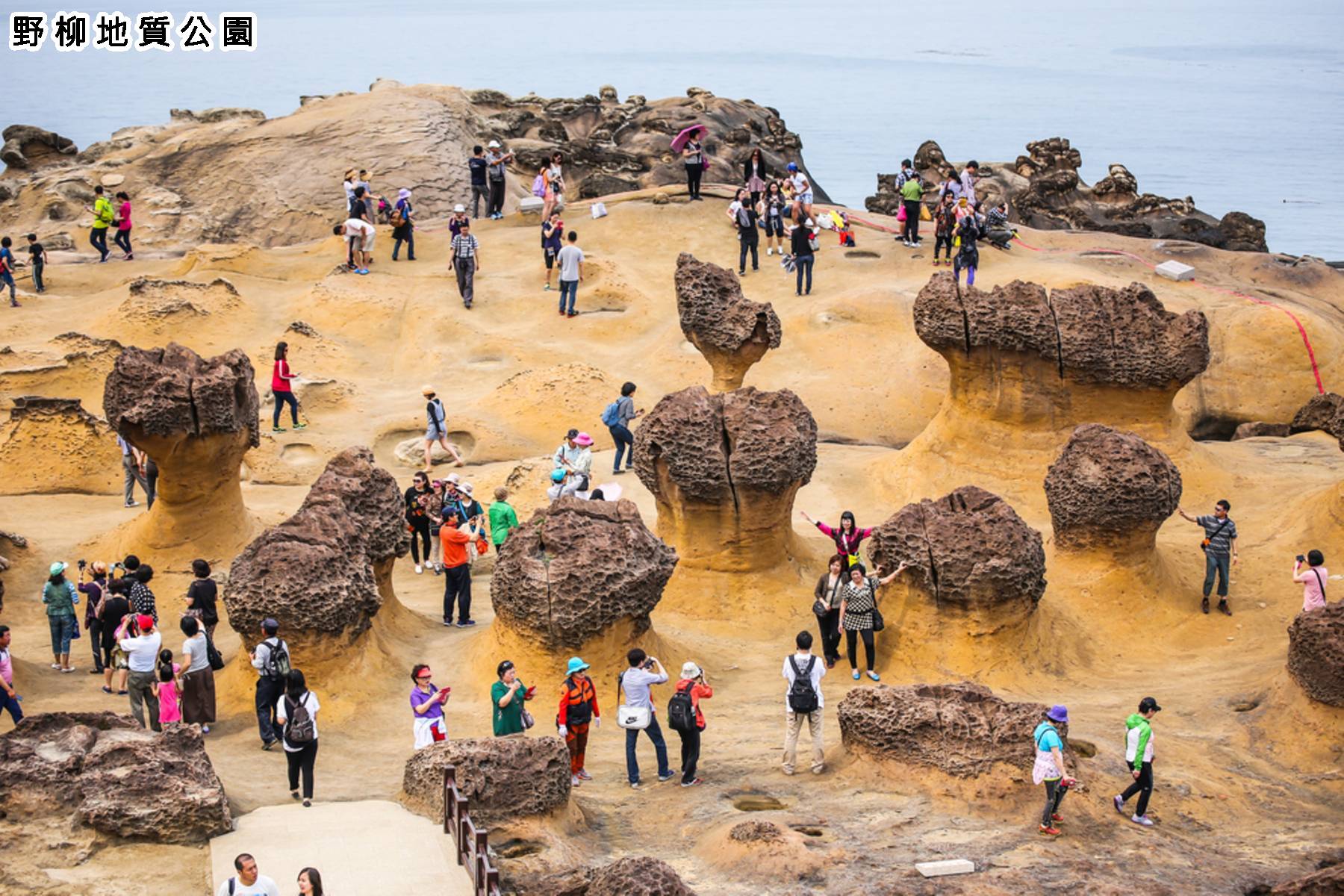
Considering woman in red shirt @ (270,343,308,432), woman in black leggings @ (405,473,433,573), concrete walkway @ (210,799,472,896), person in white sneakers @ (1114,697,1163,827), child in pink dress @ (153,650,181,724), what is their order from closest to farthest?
1. concrete walkway @ (210,799,472,896)
2. person in white sneakers @ (1114,697,1163,827)
3. child in pink dress @ (153,650,181,724)
4. woman in black leggings @ (405,473,433,573)
5. woman in red shirt @ (270,343,308,432)

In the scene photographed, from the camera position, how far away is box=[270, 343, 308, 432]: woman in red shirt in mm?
21203

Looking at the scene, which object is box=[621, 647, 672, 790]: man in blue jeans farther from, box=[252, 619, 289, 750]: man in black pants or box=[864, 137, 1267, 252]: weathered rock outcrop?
box=[864, 137, 1267, 252]: weathered rock outcrop

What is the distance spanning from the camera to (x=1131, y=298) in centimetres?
1920

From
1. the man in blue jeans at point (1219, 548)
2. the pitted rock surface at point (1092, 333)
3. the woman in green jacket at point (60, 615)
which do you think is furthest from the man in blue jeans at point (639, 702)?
the pitted rock surface at point (1092, 333)

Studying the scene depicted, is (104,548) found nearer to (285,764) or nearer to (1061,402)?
(285,764)

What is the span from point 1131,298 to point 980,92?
62728 millimetres

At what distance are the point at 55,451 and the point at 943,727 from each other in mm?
12550

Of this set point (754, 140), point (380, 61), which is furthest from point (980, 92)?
point (754, 140)

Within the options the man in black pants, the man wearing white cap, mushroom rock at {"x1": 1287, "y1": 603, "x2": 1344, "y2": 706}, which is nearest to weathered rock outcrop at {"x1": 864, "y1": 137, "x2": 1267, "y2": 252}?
the man wearing white cap

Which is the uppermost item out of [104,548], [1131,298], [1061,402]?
[1131,298]

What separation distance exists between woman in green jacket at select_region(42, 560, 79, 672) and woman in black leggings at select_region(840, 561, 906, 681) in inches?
259

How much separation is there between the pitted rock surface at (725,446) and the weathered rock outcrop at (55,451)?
730 cm

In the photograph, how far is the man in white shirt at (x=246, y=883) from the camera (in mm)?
→ 8750

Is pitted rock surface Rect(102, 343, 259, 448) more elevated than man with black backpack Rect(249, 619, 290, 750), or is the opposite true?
pitted rock surface Rect(102, 343, 259, 448)
